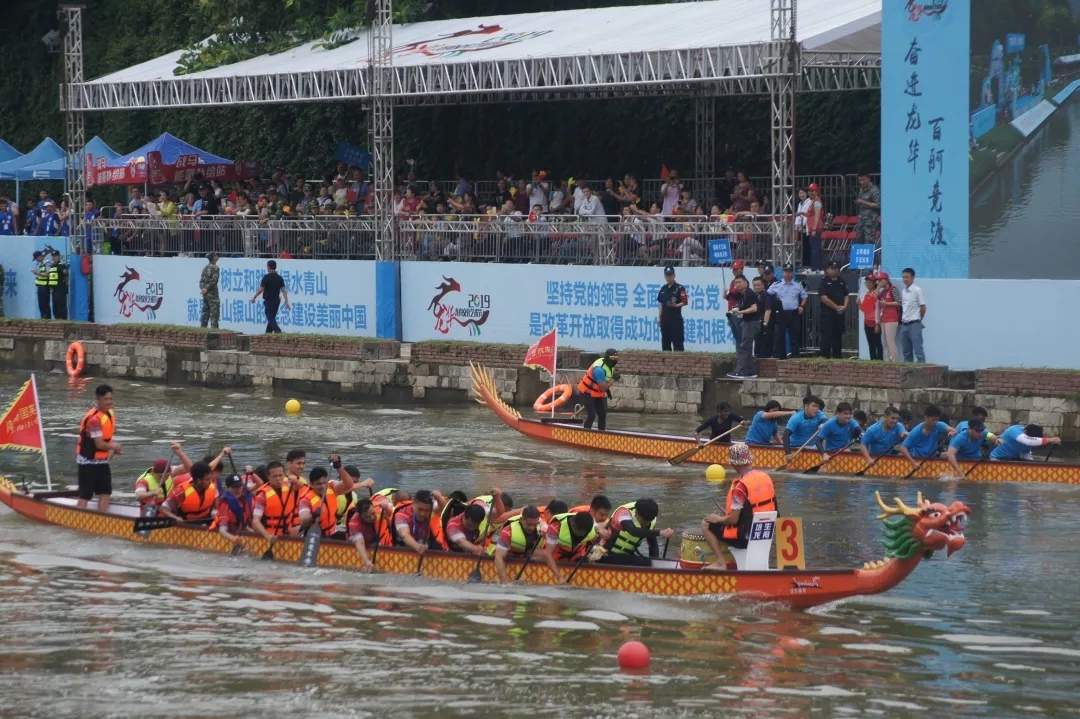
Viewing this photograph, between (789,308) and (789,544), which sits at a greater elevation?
(789,308)

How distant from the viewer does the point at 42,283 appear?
4269 cm

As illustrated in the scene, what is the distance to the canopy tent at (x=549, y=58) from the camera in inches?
1206

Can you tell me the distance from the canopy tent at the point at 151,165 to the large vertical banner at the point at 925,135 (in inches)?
768

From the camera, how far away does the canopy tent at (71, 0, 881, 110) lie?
101 ft

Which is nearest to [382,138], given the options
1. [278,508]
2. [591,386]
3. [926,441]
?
[591,386]

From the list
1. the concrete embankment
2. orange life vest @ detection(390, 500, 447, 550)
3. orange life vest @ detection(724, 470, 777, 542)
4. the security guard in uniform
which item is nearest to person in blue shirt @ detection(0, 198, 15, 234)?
the concrete embankment

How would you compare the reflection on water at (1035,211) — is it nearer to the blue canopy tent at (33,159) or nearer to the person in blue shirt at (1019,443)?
the person in blue shirt at (1019,443)

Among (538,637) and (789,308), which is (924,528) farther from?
(789,308)

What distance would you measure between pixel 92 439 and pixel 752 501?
27.9 feet

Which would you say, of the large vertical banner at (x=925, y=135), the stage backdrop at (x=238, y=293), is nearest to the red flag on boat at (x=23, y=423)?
the large vertical banner at (x=925, y=135)

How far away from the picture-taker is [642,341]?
105 ft

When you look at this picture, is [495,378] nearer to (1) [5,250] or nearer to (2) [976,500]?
(2) [976,500]

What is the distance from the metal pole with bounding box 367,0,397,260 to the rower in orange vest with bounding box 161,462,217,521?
14.9 m

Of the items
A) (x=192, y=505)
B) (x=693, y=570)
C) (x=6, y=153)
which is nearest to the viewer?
(x=693, y=570)
